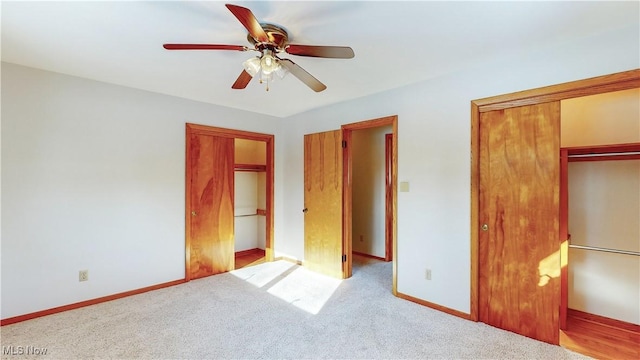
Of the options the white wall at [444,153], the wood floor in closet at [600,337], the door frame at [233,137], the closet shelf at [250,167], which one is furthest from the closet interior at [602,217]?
the closet shelf at [250,167]

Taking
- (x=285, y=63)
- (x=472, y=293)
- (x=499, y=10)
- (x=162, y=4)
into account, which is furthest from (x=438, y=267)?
(x=162, y=4)

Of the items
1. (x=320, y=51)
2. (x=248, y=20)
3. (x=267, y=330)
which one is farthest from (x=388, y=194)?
(x=248, y=20)

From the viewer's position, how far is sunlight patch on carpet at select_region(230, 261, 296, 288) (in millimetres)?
3621

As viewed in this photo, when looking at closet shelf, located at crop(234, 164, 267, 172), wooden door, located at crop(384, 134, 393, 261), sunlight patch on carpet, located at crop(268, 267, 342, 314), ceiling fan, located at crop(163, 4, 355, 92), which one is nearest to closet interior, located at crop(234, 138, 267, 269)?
closet shelf, located at crop(234, 164, 267, 172)

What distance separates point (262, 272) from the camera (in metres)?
3.95

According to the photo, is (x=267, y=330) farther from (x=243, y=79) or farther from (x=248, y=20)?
(x=248, y=20)

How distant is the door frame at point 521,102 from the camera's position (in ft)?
6.42

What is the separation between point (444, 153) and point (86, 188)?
3666 millimetres

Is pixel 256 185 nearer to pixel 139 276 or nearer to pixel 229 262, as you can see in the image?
pixel 229 262

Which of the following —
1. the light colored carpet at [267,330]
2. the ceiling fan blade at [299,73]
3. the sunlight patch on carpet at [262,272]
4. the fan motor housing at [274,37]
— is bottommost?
the sunlight patch on carpet at [262,272]

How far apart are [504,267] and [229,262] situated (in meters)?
3.37

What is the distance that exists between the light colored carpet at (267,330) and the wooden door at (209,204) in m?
0.57

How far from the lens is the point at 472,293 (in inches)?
101

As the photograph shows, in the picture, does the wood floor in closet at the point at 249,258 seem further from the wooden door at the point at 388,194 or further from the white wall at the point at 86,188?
the wooden door at the point at 388,194
